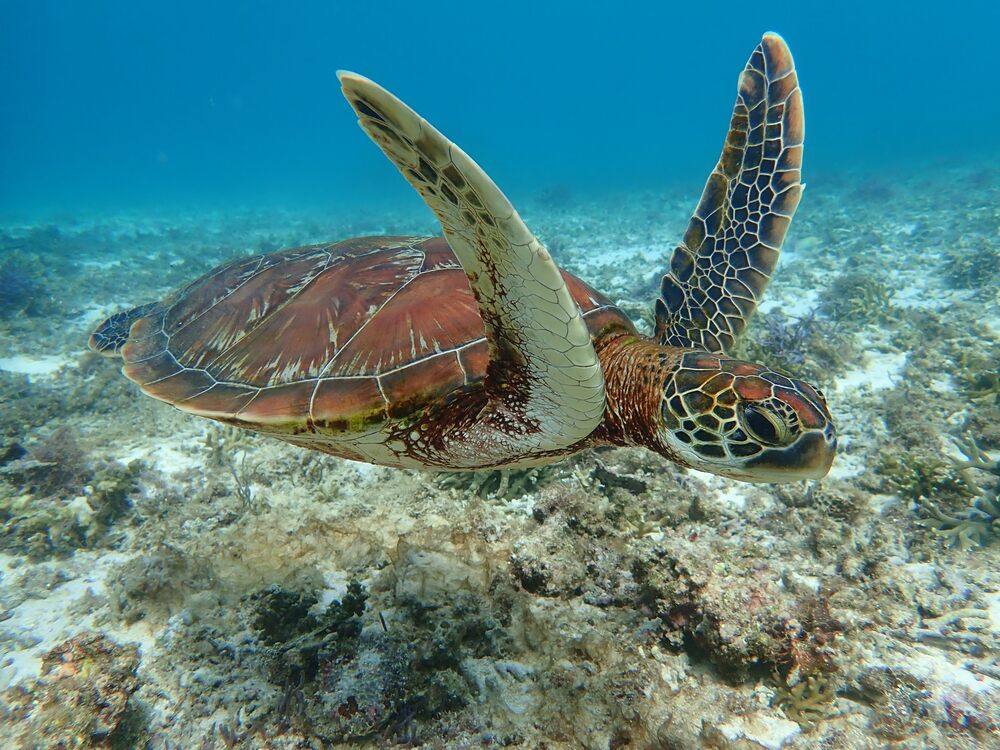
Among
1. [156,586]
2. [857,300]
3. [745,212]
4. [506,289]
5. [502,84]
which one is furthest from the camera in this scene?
[502,84]

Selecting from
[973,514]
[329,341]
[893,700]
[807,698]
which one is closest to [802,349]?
[973,514]

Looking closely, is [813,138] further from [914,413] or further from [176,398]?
[176,398]

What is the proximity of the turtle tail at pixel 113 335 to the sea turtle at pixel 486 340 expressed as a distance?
28 millimetres

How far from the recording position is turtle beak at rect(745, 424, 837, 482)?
58.1 inches

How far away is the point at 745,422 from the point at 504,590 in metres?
1.39

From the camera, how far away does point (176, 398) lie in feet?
8.16

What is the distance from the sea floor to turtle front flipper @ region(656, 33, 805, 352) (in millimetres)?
1051

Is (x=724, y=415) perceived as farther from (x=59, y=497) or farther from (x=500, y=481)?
(x=59, y=497)

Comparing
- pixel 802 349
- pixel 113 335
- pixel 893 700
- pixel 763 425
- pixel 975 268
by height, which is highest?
pixel 113 335

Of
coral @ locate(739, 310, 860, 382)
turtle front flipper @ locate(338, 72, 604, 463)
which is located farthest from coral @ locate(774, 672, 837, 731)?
coral @ locate(739, 310, 860, 382)

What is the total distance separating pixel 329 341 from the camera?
7.58 ft

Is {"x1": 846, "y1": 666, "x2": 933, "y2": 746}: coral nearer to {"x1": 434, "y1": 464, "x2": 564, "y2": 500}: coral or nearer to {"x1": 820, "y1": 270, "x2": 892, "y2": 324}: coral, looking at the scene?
{"x1": 434, "y1": 464, "x2": 564, "y2": 500}: coral

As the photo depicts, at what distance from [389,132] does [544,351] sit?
773mm

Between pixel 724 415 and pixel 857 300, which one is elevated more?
pixel 724 415
